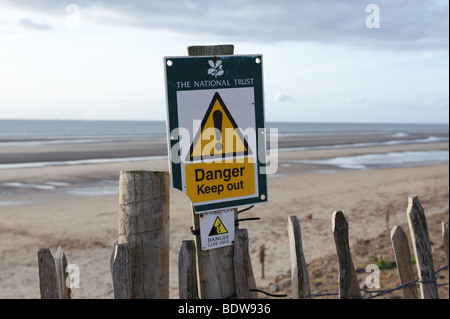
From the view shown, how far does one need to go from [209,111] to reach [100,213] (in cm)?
919

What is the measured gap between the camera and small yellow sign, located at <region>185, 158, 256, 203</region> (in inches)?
85.5

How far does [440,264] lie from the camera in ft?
20.7

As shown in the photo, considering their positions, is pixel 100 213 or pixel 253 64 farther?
pixel 100 213

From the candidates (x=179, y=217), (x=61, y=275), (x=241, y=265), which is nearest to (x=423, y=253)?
(x=241, y=265)

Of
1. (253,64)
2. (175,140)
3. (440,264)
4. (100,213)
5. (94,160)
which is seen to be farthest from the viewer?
(94,160)

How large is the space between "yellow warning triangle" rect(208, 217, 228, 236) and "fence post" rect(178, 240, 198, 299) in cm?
12

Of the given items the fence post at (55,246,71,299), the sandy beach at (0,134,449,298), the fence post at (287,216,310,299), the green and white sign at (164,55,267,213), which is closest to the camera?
the green and white sign at (164,55,267,213)

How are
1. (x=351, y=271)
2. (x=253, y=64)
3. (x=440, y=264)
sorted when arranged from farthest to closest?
1. (x=440, y=264)
2. (x=351, y=271)
3. (x=253, y=64)

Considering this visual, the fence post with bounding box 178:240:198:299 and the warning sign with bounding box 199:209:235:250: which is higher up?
the warning sign with bounding box 199:209:235:250

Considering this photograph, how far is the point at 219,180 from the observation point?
87.9 inches

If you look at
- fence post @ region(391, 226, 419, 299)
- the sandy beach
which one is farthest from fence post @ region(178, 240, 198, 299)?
the sandy beach

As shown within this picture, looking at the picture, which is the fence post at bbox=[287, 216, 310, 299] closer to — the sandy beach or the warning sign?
the warning sign

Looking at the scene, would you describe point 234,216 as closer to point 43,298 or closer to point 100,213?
point 43,298
